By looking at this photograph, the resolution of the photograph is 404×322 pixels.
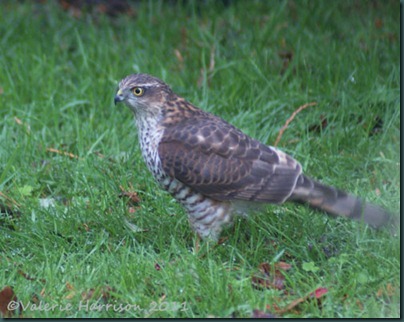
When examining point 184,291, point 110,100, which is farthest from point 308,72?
point 184,291

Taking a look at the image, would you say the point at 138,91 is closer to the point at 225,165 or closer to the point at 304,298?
the point at 225,165

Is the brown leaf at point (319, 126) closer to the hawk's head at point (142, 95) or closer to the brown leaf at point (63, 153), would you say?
the hawk's head at point (142, 95)

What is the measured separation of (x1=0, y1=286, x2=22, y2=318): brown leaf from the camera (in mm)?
4695

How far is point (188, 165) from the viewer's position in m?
5.25

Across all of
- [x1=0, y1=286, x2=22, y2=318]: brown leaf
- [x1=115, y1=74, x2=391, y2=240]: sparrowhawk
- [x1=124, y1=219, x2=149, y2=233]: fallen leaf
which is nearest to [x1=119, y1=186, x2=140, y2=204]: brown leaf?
[x1=124, y1=219, x2=149, y2=233]: fallen leaf

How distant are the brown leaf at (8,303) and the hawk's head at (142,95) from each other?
5.08 feet

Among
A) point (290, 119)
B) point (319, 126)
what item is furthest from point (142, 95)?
point (319, 126)

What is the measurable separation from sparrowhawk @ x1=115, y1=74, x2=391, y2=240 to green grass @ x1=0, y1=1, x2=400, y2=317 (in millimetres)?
182

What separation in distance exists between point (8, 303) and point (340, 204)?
2.06 m

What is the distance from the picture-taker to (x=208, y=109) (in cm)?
738

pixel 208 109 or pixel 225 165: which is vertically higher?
pixel 225 165

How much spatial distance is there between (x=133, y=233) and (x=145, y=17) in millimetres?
4166

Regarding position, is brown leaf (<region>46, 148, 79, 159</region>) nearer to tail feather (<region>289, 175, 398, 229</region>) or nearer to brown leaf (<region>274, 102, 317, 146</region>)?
brown leaf (<region>274, 102, 317, 146</region>)

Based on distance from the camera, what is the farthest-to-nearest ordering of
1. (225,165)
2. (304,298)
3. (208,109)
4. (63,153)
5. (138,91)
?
1. (208,109)
2. (63,153)
3. (138,91)
4. (225,165)
5. (304,298)
